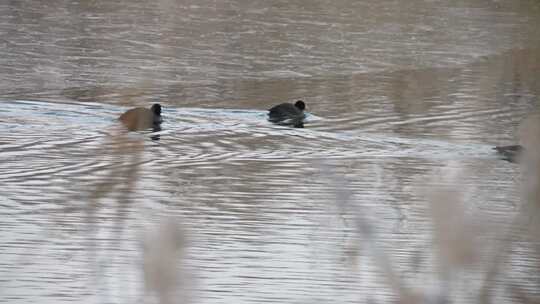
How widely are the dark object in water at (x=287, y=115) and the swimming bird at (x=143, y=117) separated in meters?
1.13

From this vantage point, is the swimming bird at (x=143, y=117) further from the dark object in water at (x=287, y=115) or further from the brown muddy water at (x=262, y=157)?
the dark object in water at (x=287, y=115)

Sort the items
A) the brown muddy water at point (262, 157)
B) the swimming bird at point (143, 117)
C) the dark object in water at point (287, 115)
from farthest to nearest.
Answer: the dark object in water at point (287, 115)
the swimming bird at point (143, 117)
the brown muddy water at point (262, 157)

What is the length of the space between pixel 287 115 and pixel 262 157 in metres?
1.87

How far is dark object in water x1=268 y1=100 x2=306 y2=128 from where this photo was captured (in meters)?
13.8

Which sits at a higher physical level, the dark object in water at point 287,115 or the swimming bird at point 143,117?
the swimming bird at point 143,117

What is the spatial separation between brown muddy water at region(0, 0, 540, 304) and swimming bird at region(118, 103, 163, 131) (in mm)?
178

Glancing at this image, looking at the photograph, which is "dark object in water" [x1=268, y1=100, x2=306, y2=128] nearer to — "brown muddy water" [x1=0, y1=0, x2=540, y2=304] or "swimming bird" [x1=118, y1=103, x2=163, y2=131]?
"brown muddy water" [x1=0, y1=0, x2=540, y2=304]

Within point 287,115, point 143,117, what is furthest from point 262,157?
point 287,115

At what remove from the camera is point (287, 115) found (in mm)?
13906

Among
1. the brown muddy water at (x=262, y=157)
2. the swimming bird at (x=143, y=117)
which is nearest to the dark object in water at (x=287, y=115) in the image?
the brown muddy water at (x=262, y=157)

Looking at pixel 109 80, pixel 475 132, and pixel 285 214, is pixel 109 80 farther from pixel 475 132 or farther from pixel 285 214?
pixel 285 214

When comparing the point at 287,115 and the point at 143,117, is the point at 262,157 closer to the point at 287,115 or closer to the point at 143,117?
the point at 143,117

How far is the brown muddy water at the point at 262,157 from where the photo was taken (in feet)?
12.6

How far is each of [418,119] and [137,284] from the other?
805cm
